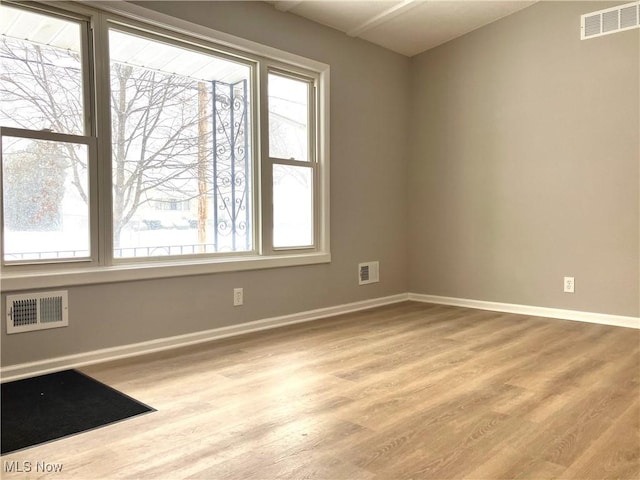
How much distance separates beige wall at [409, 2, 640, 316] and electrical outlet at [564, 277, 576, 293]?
1.8 inches

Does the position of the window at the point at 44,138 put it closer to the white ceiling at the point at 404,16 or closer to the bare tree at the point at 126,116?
the bare tree at the point at 126,116

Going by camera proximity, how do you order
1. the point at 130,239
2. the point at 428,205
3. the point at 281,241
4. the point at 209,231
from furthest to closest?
the point at 428,205
the point at 281,241
the point at 209,231
the point at 130,239

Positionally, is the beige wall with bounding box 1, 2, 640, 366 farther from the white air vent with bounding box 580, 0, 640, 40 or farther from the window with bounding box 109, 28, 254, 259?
the window with bounding box 109, 28, 254, 259

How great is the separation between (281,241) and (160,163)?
121cm

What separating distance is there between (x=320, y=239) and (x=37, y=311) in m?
2.30

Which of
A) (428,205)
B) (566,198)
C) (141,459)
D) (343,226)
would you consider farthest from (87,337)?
(566,198)

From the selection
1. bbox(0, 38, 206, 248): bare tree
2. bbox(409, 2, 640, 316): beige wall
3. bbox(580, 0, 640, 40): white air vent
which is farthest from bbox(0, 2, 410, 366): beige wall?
bbox(580, 0, 640, 40): white air vent

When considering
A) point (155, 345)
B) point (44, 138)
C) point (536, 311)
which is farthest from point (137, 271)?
point (536, 311)

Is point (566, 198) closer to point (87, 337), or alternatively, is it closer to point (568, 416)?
point (568, 416)

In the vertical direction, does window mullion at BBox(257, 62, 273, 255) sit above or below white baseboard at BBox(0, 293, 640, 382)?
above

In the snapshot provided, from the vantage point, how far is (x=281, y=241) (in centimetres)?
402

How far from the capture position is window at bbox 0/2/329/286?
107 inches

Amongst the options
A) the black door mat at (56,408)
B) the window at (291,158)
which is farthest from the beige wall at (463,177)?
the black door mat at (56,408)

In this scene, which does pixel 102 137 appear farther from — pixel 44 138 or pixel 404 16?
pixel 404 16
